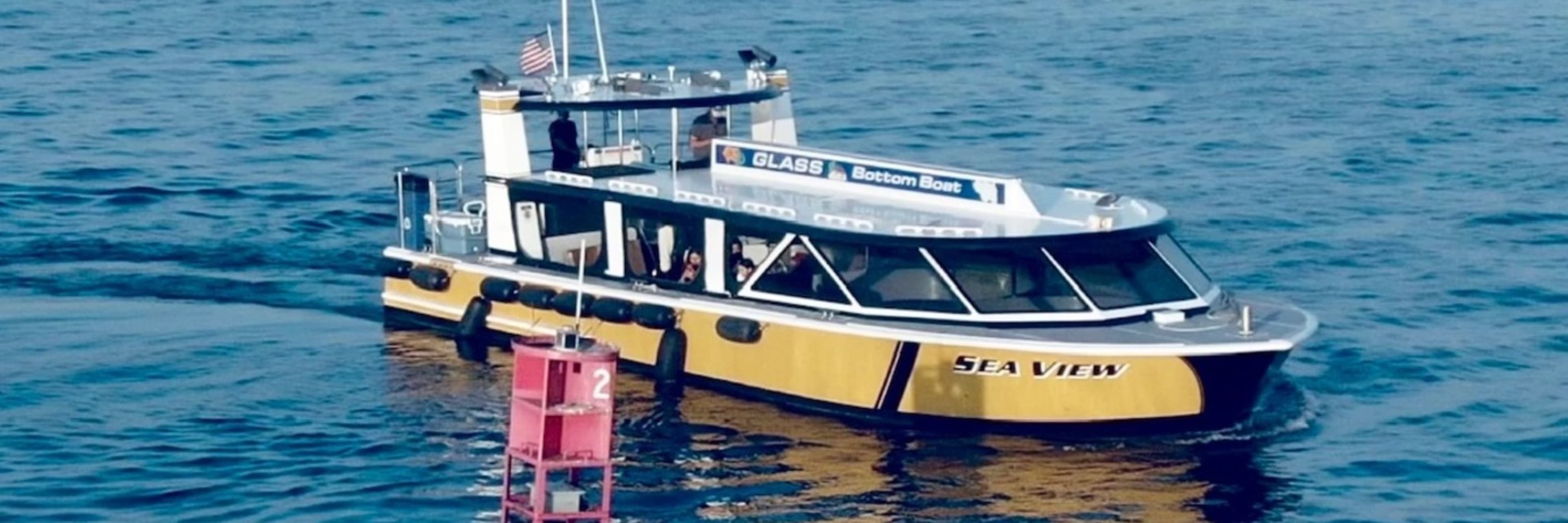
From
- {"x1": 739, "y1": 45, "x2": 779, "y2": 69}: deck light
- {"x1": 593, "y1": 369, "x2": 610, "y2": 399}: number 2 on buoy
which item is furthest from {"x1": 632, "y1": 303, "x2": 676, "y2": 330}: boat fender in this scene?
{"x1": 593, "y1": 369, "x2": 610, "y2": 399}: number 2 on buoy

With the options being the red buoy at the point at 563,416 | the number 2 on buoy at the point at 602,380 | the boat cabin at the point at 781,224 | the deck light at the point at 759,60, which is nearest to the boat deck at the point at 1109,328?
the boat cabin at the point at 781,224

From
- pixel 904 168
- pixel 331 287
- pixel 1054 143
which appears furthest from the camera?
pixel 1054 143

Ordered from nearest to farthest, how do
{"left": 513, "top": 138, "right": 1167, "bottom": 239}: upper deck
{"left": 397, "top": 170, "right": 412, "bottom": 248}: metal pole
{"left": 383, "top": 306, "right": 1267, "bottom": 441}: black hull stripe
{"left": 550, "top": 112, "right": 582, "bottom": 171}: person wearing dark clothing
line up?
1. {"left": 383, "top": 306, "right": 1267, "bottom": 441}: black hull stripe
2. {"left": 513, "top": 138, "right": 1167, "bottom": 239}: upper deck
3. {"left": 550, "top": 112, "right": 582, "bottom": 171}: person wearing dark clothing
4. {"left": 397, "top": 170, "right": 412, "bottom": 248}: metal pole

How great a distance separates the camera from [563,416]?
66.4 ft

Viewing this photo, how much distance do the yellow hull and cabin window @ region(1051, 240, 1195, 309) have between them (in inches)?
44.0

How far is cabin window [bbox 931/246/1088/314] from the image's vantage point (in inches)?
1104

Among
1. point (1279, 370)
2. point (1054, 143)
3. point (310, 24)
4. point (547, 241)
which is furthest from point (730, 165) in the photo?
point (310, 24)

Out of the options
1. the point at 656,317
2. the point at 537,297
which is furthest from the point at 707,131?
the point at 656,317

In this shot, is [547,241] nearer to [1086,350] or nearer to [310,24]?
[1086,350]

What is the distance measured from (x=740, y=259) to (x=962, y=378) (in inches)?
136

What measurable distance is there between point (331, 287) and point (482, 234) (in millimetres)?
3693

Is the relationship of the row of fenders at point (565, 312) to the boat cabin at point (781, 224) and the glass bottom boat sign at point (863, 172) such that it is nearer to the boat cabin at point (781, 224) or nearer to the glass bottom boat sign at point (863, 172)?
the boat cabin at point (781, 224)

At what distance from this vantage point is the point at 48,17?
6825 cm

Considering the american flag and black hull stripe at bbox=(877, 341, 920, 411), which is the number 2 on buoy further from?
the american flag
